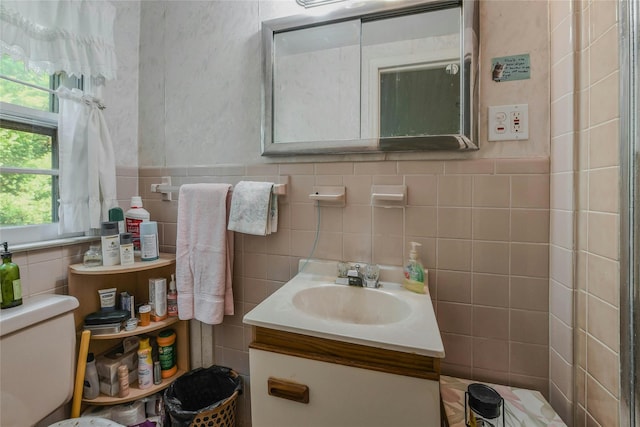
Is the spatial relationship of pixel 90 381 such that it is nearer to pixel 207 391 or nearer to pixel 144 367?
pixel 144 367

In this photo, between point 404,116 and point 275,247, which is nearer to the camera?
point 404,116

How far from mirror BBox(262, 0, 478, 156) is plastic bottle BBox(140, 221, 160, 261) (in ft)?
2.01

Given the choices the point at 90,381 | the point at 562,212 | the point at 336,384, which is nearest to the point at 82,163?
the point at 90,381

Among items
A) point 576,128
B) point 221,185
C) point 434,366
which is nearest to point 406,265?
point 434,366

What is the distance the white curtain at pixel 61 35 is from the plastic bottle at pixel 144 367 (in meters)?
1.16

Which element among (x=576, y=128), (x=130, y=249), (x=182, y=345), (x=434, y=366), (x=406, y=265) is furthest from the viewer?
(x=182, y=345)

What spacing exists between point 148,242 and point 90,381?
1.91ft

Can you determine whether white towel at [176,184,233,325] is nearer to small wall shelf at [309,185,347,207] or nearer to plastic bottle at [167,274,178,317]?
plastic bottle at [167,274,178,317]

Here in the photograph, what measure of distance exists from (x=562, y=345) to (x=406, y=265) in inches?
19.9

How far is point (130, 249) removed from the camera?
1.12 metres

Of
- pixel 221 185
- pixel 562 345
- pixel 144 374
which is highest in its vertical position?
pixel 221 185

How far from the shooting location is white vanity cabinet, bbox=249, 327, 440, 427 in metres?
0.62

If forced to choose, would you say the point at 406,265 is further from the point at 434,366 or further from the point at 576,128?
the point at 576,128

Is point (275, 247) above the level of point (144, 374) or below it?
above
